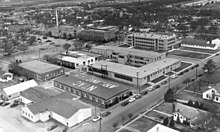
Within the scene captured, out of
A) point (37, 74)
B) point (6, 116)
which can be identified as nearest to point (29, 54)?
point (37, 74)

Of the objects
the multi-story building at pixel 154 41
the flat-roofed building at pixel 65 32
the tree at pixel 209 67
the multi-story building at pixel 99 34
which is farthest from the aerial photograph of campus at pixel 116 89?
the flat-roofed building at pixel 65 32

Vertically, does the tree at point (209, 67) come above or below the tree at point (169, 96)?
above

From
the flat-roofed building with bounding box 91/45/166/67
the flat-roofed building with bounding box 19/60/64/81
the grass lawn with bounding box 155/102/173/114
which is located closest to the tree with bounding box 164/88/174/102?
the grass lawn with bounding box 155/102/173/114

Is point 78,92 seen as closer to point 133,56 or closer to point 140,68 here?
point 140,68

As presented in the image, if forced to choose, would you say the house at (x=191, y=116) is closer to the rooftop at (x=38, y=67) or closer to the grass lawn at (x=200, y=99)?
the grass lawn at (x=200, y=99)

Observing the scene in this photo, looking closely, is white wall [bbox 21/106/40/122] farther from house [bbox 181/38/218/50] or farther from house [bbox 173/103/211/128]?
house [bbox 181/38/218/50]

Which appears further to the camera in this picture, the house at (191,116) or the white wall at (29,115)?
the white wall at (29,115)
